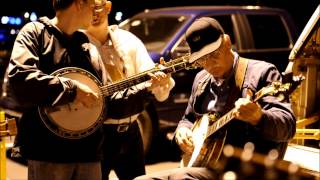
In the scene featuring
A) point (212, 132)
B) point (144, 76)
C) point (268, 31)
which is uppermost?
point (144, 76)

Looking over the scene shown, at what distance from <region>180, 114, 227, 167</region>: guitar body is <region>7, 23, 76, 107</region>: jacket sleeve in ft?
3.16

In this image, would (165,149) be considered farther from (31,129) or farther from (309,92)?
(31,129)

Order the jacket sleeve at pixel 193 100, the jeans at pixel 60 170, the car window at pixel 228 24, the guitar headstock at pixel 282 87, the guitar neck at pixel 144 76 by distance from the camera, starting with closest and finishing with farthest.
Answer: the guitar headstock at pixel 282 87
the jeans at pixel 60 170
the guitar neck at pixel 144 76
the jacket sleeve at pixel 193 100
the car window at pixel 228 24

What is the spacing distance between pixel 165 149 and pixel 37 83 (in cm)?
490

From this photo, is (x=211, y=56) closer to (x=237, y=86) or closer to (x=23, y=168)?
(x=237, y=86)

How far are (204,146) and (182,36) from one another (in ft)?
13.0

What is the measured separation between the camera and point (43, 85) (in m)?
3.51

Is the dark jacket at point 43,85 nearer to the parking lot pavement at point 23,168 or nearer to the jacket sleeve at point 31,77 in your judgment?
the jacket sleeve at point 31,77

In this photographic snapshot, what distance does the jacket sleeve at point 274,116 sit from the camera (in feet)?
11.3

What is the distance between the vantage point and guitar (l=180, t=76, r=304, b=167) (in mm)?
3410

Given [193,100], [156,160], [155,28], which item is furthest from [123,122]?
[155,28]

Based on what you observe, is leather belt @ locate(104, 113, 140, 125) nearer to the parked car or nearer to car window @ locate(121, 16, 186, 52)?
the parked car

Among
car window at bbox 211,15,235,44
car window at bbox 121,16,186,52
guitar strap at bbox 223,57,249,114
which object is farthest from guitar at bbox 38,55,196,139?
car window at bbox 211,15,235,44

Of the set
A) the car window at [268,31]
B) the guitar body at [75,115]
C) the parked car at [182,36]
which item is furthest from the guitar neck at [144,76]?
the car window at [268,31]
